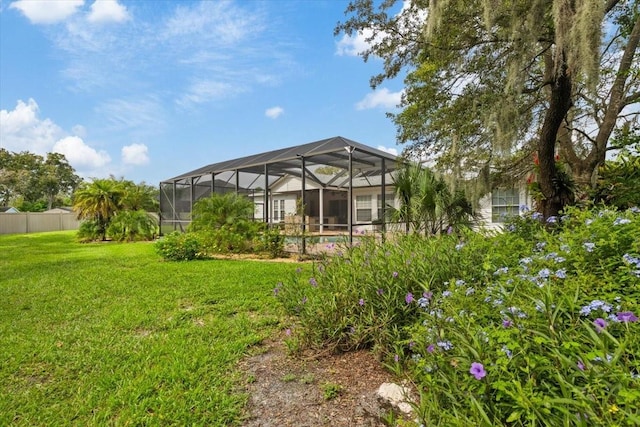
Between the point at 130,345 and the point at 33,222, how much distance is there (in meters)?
25.2

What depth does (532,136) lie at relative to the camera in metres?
6.41

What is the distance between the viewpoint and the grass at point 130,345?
1.97 meters

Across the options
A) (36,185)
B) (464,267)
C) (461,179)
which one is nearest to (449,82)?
(461,179)

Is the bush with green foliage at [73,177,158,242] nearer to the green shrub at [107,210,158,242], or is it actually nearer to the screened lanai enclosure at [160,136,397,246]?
the green shrub at [107,210,158,242]

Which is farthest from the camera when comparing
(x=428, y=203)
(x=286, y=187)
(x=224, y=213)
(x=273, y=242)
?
(x=286, y=187)

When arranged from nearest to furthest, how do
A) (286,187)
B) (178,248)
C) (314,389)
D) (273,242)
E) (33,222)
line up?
(314,389) → (178,248) → (273,242) → (286,187) → (33,222)

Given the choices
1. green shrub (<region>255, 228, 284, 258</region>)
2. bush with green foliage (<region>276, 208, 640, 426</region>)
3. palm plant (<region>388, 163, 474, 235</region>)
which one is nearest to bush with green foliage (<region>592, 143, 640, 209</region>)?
bush with green foliage (<region>276, 208, 640, 426</region>)

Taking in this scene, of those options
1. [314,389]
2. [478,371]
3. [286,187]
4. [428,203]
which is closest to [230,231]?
[428,203]

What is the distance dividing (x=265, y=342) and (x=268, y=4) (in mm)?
5915

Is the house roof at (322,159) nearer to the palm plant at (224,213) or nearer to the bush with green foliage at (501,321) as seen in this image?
→ the palm plant at (224,213)

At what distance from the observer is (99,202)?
1332cm

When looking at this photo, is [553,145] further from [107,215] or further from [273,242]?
[107,215]

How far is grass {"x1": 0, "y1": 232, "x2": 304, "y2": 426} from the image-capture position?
1966 millimetres

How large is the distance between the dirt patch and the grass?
15 centimetres
